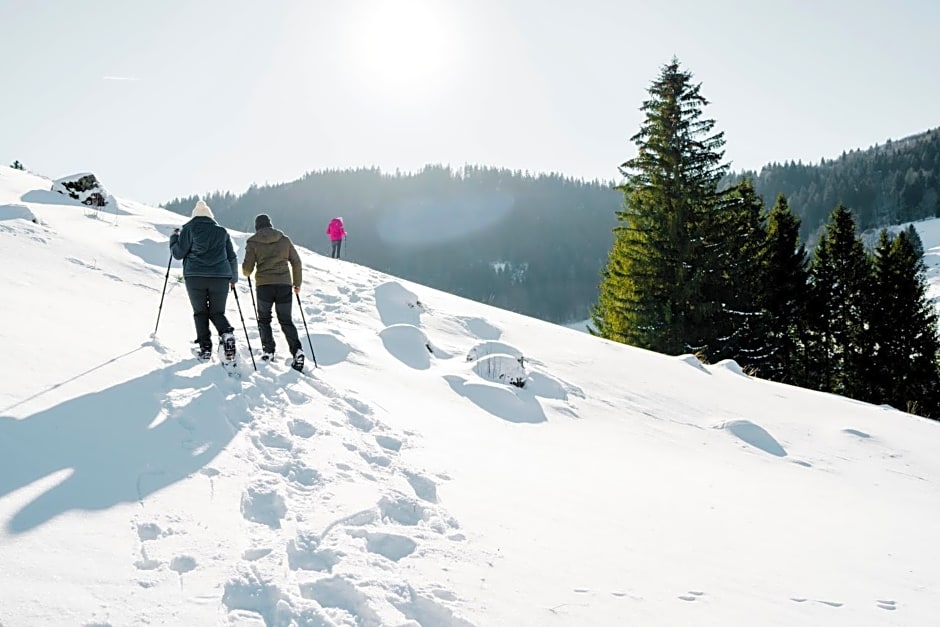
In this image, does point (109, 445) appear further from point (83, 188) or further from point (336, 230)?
point (336, 230)

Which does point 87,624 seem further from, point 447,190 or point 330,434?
point 447,190

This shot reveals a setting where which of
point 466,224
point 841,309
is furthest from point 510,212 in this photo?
point 841,309

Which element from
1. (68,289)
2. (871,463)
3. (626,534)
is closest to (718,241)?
(871,463)

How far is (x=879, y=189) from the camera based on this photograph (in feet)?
367

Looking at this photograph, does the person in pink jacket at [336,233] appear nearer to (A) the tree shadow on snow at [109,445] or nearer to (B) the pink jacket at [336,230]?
(B) the pink jacket at [336,230]

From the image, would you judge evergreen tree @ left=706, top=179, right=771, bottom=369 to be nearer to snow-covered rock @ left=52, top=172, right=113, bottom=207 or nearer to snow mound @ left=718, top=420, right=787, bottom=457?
snow mound @ left=718, top=420, right=787, bottom=457

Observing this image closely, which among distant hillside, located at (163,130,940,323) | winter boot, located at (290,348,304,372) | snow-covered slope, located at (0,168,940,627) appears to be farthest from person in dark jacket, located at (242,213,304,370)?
distant hillside, located at (163,130,940,323)

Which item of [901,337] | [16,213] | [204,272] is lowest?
[901,337]

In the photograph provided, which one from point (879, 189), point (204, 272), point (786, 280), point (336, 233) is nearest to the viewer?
point (204, 272)

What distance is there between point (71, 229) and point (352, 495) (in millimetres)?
9933

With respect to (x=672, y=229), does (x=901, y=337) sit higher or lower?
lower

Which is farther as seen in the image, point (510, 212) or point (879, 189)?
point (510, 212)

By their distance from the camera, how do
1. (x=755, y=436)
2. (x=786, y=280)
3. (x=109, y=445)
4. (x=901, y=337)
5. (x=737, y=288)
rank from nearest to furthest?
(x=109, y=445), (x=755, y=436), (x=737, y=288), (x=901, y=337), (x=786, y=280)

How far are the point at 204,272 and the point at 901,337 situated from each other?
93.2 feet
